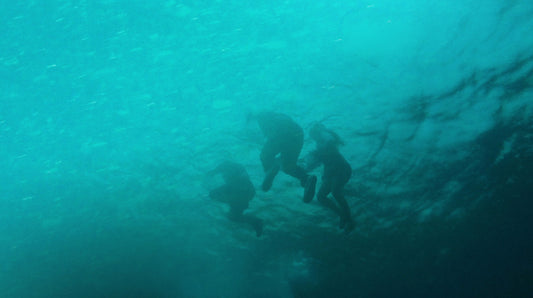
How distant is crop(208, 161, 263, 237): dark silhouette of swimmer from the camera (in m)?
12.1

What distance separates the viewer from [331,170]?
1067 cm

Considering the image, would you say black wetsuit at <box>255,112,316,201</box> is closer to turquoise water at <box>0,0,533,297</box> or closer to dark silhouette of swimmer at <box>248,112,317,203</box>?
dark silhouette of swimmer at <box>248,112,317,203</box>

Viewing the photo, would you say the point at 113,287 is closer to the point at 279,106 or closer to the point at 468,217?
the point at 279,106

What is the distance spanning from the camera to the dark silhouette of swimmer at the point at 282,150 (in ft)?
29.8

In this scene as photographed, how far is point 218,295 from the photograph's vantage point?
31.9m

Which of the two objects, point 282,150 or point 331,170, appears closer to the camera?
point 282,150

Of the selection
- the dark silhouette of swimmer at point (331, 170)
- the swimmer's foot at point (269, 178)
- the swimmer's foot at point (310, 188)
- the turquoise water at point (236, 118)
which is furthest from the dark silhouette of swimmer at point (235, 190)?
the swimmer's foot at point (310, 188)

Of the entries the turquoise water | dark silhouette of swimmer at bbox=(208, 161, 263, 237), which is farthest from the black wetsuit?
dark silhouette of swimmer at bbox=(208, 161, 263, 237)

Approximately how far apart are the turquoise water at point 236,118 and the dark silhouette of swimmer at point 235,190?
42 cm

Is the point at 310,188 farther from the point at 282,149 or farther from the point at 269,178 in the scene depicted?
the point at 282,149

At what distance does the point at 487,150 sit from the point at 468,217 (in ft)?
28.2

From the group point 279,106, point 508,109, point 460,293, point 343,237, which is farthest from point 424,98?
point 460,293

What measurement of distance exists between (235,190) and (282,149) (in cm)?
395

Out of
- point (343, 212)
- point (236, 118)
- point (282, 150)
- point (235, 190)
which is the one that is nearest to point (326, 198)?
point (343, 212)
